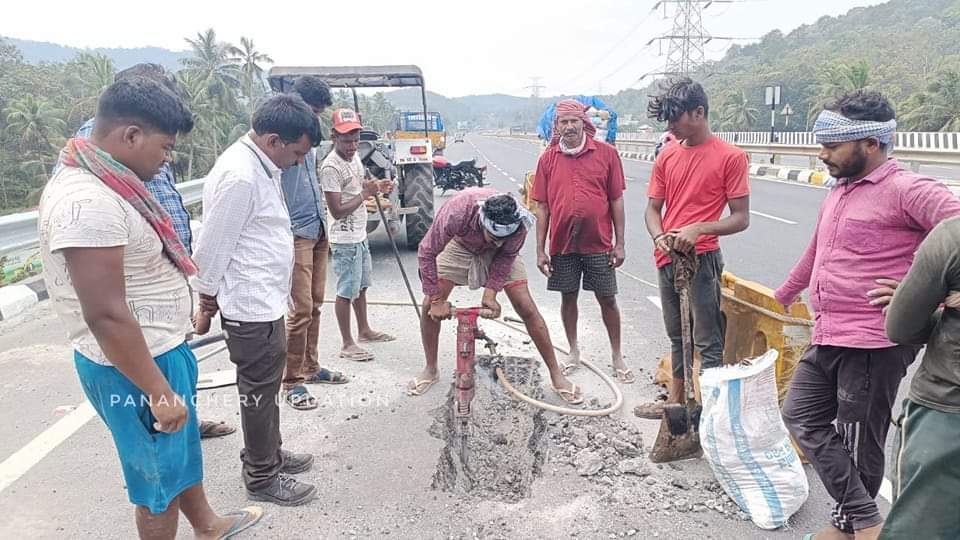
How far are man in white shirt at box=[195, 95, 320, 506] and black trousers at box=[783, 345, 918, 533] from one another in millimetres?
2185

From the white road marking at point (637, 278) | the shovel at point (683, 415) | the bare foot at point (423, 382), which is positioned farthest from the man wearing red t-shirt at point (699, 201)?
the white road marking at point (637, 278)

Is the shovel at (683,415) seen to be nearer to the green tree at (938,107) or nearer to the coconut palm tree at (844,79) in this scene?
the green tree at (938,107)

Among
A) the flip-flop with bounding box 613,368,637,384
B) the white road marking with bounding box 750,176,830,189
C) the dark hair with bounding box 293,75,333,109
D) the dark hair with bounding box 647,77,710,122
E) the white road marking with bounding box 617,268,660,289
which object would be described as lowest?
the flip-flop with bounding box 613,368,637,384

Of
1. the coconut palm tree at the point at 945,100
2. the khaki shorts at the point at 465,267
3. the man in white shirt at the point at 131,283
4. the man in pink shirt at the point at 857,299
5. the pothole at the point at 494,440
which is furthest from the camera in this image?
the coconut palm tree at the point at 945,100

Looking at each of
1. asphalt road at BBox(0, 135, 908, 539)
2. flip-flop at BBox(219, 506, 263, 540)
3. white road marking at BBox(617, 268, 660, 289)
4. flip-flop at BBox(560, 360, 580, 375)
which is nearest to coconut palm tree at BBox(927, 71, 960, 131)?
white road marking at BBox(617, 268, 660, 289)

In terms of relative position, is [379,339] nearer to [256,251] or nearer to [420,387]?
[420,387]

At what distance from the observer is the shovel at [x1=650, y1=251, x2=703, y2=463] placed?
3.27 meters

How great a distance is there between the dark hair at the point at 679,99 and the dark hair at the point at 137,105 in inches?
90.8

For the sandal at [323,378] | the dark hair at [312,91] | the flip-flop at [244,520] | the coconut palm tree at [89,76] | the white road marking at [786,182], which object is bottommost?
the flip-flop at [244,520]

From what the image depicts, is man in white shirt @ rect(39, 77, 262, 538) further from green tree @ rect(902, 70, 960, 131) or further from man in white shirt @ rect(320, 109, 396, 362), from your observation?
green tree @ rect(902, 70, 960, 131)

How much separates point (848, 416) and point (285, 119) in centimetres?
251

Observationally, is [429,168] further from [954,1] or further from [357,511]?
[954,1]

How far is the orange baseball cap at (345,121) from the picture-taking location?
4.51 metres

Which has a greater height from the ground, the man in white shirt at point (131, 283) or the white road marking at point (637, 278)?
the man in white shirt at point (131, 283)
